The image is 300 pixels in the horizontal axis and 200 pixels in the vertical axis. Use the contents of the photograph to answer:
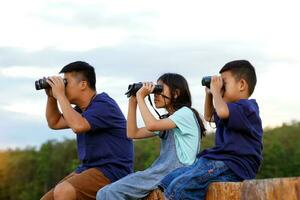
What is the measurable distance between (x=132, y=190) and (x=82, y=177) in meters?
0.78

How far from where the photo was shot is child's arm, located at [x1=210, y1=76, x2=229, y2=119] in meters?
5.50

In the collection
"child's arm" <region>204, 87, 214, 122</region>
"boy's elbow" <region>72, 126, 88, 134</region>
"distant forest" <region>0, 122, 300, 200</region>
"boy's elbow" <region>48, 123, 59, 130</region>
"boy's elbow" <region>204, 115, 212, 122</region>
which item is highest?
"child's arm" <region>204, 87, 214, 122</region>

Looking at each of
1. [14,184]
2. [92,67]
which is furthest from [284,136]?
[92,67]

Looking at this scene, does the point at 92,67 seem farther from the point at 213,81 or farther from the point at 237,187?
the point at 237,187

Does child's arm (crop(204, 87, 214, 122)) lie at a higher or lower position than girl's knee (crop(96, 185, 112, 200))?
higher

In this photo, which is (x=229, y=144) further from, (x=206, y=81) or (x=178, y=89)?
(x=178, y=89)

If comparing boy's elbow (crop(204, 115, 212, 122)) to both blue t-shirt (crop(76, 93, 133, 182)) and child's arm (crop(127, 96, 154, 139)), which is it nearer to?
child's arm (crop(127, 96, 154, 139))

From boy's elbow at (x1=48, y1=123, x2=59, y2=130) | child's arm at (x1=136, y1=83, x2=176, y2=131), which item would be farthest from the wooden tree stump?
boy's elbow at (x1=48, y1=123, x2=59, y2=130)

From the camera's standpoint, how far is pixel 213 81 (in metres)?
5.77

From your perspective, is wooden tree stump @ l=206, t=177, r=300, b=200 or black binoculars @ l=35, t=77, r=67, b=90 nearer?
wooden tree stump @ l=206, t=177, r=300, b=200

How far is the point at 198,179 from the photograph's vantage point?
543 centimetres

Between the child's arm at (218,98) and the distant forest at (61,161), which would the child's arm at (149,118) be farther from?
the distant forest at (61,161)

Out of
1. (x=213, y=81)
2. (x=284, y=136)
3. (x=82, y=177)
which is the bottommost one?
(x=284, y=136)

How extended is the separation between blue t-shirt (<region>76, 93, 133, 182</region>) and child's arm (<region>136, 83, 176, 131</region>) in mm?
669
